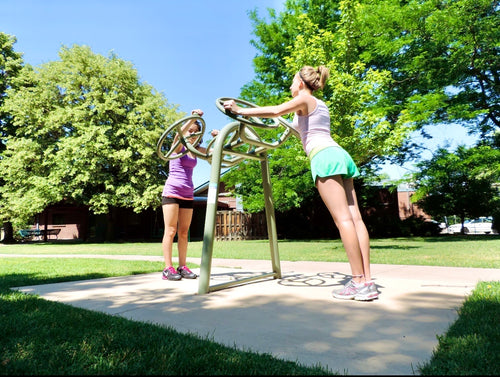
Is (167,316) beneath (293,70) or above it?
beneath

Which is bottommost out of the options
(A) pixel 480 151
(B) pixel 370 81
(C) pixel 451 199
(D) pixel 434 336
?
(D) pixel 434 336

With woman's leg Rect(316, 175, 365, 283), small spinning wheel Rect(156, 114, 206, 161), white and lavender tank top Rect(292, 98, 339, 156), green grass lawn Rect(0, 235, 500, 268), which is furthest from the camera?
green grass lawn Rect(0, 235, 500, 268)

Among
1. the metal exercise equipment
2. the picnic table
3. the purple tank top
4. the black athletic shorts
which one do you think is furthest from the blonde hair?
the picnic table

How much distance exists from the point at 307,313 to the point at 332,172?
112 centimetres

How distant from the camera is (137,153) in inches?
821

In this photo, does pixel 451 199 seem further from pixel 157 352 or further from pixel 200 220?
pixel 157 352

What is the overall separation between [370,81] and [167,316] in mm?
8644

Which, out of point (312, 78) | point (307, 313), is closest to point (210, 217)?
point (307, 313)

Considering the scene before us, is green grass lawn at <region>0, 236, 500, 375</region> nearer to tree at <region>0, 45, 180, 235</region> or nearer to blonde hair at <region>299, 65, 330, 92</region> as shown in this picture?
blonde hair at <region>299, 65, 330, 92</region>

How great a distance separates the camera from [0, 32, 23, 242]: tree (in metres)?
23.1

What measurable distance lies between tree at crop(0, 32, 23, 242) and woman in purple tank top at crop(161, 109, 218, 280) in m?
23.4

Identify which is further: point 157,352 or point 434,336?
point 434,336

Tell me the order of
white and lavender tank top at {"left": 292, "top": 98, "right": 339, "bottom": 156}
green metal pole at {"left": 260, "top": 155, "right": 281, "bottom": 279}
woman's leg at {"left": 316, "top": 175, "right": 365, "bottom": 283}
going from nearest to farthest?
1. woman's leg at {"left": 316, "top": 175, "right": 365, "bottom": 283}
2. white and lavender tank top at {"left": 292, "top": 98, "right": 339, "bottom": 156}
3. green metal pole at {"left": 260, "top": 155, "right": 281, "bottom": 279}

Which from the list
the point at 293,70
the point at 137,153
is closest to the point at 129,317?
the point at 293,70
